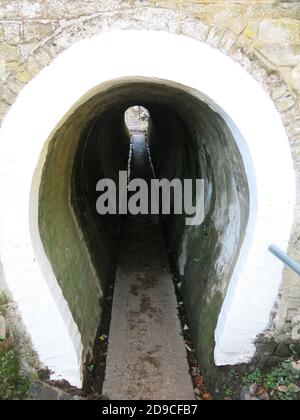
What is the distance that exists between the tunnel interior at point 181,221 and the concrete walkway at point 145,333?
28 cm

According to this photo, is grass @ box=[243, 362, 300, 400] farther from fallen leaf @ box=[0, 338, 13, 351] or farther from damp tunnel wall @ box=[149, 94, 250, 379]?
fallen leaf @ box=[0, 338, 13, 351]

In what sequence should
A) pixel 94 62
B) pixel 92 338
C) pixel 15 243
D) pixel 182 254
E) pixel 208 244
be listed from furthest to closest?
pixel 182 254, pixel 208 244, pixel 92 338, pixel 15 243, pixel 94 62

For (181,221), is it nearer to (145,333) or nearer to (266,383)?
(145,333)

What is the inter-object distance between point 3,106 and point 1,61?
371 millimetres

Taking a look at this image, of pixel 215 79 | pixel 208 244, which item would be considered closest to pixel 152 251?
pixel 208 244

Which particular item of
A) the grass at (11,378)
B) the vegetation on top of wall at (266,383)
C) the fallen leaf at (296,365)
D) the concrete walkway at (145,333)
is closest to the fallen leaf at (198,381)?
the concrete walkway at (145,333)

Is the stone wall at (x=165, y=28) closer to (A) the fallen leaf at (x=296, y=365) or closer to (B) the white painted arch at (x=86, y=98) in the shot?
(B) the white painted arch at (x=86, y=98)

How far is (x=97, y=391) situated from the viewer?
4.55 m

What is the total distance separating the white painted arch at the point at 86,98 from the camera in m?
3.34

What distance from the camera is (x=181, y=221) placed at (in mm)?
7520

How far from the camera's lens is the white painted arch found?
3342 mm

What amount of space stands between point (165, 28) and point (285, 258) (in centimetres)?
218

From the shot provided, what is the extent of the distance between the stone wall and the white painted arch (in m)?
0.09
